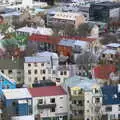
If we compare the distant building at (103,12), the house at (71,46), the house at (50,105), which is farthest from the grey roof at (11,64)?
the distant building at (103,12)

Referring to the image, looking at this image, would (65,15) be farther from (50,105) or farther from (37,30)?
(50,105)

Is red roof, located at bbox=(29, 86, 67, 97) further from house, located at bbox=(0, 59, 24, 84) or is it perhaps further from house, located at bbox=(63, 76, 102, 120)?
house, located at bbox=(0, 59, 24, 84)

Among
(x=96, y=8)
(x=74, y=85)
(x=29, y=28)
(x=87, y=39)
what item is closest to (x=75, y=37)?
(x=87, y=39)

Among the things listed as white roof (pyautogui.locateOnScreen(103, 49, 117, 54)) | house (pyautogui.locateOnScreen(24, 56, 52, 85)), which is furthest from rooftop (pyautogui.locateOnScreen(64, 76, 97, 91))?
white roof (pyautogui.locateOnScreen(103, 49, 117, 54))

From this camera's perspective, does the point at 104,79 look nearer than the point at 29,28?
Yes

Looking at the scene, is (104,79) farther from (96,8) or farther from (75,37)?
(96,8)

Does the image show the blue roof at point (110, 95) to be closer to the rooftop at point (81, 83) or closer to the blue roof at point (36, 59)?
the rooftop at point (81, 83)
